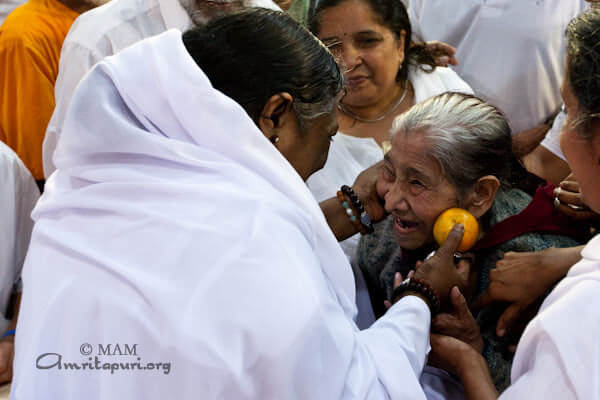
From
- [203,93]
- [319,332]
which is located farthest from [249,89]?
[319,332]

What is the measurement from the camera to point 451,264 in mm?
2246

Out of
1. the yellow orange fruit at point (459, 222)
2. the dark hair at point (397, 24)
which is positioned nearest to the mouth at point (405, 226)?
the yellow orange fruit at point (459, 222)

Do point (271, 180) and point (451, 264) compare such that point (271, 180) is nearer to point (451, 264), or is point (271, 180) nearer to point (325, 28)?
point (451, 264)

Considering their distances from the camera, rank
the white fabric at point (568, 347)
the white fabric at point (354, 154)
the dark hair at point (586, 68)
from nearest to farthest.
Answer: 1. the white fabric at point (568, 347)
2. the dark hair at point (586, 68)
3. the white fabric at point (354, 154)

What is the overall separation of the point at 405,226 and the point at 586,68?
1.16 metres

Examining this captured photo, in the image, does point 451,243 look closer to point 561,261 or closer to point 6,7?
point 561,261

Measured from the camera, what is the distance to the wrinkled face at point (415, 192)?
2.41 m

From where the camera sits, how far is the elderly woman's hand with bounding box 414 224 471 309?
→ 7.29 feet

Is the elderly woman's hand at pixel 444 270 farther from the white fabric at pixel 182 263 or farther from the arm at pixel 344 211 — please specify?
the arm at pixel 344 211

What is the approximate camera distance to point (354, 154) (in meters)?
3.22

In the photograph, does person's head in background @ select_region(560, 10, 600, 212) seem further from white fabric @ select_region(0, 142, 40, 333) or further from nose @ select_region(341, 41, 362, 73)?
white fabric @ select_region(0, 142, 40, 333)

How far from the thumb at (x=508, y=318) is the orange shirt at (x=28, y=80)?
8.45 feet

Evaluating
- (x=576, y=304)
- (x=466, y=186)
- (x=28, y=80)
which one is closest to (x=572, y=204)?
(x=466, y=186)

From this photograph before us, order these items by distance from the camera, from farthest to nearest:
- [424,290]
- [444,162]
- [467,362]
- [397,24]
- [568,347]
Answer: [397,24]
[444,162]
[424,290]
[467,362]
[568,347]
